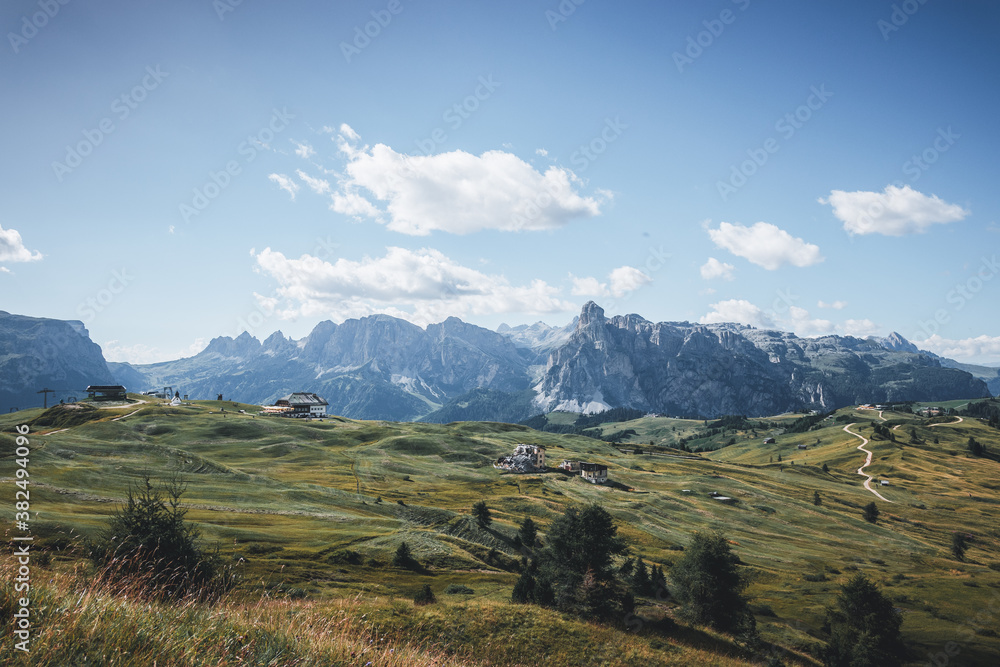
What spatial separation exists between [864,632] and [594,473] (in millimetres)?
119549

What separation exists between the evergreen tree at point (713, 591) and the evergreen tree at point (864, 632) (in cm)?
1020

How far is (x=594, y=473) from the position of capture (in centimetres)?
17900

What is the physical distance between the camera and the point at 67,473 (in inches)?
3137

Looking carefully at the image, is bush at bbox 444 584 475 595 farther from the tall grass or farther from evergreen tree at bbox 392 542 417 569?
the tall grass

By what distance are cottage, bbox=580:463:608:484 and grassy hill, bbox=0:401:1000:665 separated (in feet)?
19.6

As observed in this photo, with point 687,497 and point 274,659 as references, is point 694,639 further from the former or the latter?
point 687,497

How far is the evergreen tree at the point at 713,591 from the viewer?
61906 mm

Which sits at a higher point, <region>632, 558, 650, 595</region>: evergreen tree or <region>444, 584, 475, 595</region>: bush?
<region>444, 584, 475, 595</region>: bush

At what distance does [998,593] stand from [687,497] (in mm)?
74516

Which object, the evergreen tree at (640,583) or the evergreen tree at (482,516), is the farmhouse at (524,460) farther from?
the evergreen tree at (640,583)

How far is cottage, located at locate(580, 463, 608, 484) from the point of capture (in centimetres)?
17675

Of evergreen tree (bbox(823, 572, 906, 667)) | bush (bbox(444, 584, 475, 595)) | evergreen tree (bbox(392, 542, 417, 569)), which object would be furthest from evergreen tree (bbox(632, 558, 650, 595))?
evergreen tree (bbox(392, 542, 417, 569))

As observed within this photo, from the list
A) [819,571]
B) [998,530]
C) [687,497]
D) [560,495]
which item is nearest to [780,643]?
[819,571]

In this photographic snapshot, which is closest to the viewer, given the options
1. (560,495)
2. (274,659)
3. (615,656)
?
(274,659)
